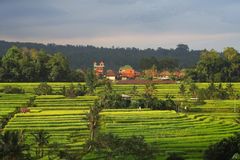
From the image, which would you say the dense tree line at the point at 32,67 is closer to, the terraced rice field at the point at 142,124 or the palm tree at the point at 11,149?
the terraced rice field at the point at 142,124

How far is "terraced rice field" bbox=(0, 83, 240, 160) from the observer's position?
5242cm

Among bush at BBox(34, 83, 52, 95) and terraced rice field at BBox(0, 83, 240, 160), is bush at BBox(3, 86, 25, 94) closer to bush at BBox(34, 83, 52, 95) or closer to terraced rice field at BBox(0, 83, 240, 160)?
bush at BBox(34, 83, 52, 95)

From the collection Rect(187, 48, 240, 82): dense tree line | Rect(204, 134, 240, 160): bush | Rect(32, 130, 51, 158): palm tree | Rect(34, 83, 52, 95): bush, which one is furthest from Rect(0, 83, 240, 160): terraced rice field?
Rect(187, 48, 240, 82): dense tree line

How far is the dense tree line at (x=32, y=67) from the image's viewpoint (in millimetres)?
122688

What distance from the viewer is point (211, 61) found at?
13338 centimetres

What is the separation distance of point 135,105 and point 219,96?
23.3m

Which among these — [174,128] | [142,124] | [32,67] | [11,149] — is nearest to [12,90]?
[32,67]

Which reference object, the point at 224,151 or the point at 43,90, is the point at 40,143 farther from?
the point at 43,90

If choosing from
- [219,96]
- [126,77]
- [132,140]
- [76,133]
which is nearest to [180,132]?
[76,133]

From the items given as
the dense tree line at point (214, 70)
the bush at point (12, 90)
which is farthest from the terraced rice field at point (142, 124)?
the dense tree line at point (214, 70)

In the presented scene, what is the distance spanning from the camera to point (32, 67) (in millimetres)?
124125

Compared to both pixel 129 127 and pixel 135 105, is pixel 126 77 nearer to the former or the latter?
pixel 135 105

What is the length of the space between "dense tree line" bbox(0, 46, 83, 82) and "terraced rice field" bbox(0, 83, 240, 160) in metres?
33.2

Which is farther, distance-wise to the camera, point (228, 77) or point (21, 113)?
point (228, 77)
